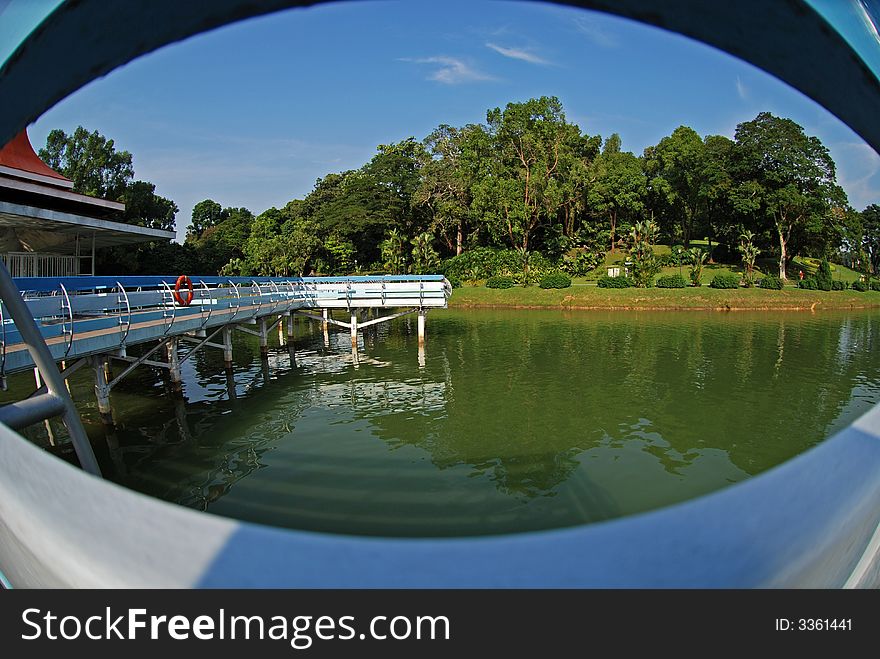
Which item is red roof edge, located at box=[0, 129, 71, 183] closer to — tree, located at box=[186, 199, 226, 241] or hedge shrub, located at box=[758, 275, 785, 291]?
hedge shrub, located at box=[758, 275, 785, 291]

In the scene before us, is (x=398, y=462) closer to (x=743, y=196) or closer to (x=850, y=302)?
(x=850, y=302)

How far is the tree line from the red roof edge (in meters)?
13.9

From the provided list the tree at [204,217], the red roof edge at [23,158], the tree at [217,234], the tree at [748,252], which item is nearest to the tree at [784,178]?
the tree at [748,252]

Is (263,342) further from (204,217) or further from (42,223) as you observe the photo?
(204,217)

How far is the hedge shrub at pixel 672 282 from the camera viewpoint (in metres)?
37.7

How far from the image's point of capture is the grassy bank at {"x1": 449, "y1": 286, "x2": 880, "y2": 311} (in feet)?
113

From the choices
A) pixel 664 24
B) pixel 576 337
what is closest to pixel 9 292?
pixel 664 24

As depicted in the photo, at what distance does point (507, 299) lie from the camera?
37.5 metres

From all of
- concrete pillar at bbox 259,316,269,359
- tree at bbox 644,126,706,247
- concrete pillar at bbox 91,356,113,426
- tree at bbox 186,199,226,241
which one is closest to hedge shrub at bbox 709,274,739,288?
tree at bbox 644,126,706,247

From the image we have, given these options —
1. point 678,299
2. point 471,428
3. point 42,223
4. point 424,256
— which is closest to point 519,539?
point 471,428

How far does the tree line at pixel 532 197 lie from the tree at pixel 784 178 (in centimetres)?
8

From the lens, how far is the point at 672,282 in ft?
124

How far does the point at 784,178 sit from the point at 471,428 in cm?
4451

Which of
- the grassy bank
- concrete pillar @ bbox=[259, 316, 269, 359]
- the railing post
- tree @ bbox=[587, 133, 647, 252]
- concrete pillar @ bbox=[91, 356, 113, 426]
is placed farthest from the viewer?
tree @ bbox=[587, 133, 647, 252]
